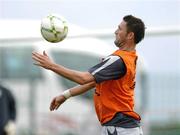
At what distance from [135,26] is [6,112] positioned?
5.91 meters

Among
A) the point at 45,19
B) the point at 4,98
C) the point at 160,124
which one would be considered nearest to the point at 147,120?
the point at 160,124

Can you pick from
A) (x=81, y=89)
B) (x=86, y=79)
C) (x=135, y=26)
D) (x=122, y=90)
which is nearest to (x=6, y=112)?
(x=81, y=89)

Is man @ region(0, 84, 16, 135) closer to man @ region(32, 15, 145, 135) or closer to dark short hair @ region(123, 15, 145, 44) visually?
man @ region(32, 15, 145, 135)

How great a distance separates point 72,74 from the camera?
912 cm

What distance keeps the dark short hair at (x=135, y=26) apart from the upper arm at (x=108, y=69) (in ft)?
1.29

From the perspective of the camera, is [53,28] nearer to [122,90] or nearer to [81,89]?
[81,89]

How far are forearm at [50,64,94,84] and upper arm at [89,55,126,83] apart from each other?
0.25 feet

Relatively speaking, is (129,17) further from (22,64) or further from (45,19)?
(22,64)

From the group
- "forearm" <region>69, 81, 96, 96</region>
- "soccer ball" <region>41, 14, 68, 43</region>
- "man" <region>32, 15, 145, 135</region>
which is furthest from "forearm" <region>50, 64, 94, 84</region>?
"soccer ball" <region>41, 14, 68, 43</region>

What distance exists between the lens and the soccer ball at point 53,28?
986cm

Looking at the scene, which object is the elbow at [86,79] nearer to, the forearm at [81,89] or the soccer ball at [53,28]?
the forearm at [81,89]

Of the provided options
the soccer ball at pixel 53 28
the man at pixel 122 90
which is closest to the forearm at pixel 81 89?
the man at pixel 122 90

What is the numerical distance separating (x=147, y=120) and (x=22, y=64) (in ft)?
13.4

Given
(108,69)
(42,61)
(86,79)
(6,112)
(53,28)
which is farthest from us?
(6,112)
